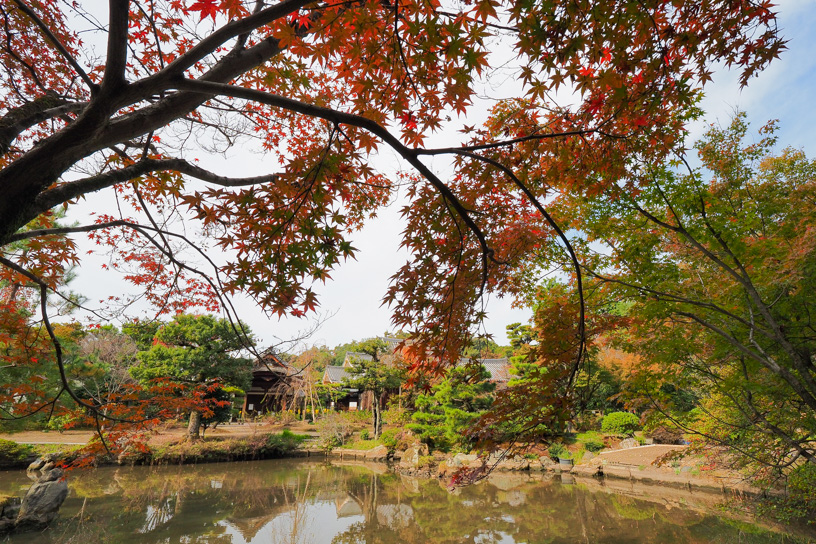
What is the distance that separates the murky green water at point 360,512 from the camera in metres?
6.17

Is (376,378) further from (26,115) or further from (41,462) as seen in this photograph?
(26,115)

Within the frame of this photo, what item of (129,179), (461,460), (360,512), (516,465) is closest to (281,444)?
(461,460)

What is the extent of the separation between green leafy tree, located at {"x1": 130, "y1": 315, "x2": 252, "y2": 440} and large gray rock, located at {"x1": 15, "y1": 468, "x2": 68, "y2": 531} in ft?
17.3

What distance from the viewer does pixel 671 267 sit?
15.3 feet

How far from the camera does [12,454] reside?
9.12 metres

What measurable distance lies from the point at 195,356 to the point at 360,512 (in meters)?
7.53

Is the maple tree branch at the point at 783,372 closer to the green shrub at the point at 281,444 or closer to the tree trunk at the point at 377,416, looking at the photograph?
the tree trunk at the point at 377,416

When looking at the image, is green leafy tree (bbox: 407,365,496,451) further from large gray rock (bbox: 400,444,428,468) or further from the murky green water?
the murky green water

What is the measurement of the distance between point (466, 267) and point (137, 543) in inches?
261

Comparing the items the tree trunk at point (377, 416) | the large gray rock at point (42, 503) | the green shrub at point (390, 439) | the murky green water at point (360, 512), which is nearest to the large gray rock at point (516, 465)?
the murky green water at point (360, 512)

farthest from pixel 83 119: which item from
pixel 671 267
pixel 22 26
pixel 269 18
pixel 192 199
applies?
pixel 671 267

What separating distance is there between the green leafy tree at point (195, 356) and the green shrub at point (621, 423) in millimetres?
12026

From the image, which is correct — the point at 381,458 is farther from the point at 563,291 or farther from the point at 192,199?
the point at 192,199

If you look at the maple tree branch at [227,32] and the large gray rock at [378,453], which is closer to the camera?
the maple tree branch at [227,32]
